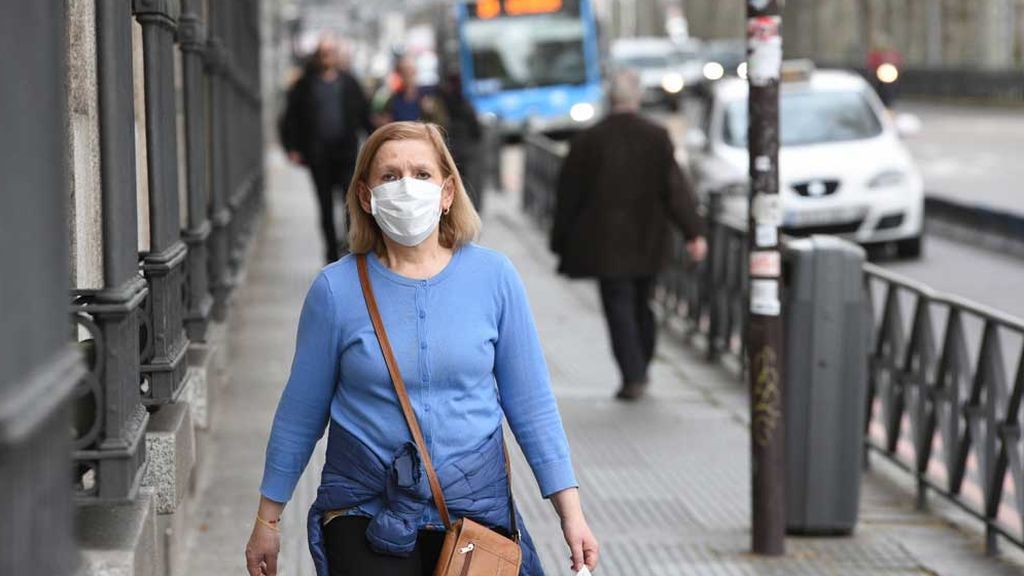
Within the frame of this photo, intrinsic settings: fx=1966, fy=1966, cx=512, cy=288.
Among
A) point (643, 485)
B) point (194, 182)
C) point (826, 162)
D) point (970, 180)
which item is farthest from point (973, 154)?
point (194, 182)

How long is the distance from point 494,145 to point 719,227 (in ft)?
48.2

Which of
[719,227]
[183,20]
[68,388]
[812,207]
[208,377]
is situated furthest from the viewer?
[812,207]

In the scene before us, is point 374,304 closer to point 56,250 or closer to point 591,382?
point 56,250

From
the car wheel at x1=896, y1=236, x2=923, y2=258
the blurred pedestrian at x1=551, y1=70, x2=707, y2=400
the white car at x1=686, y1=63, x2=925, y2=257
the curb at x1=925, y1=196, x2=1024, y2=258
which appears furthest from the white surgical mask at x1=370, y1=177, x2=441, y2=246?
the curb at x1=925, y1=196, x2=1024, y2=258

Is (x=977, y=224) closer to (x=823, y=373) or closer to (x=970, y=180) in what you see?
(x=970, y=180)

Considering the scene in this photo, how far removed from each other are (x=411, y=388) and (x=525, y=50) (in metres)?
33.1

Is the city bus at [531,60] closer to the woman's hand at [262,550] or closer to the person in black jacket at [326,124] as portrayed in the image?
the person in black jacket at [326,124]

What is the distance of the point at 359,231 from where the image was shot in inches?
156

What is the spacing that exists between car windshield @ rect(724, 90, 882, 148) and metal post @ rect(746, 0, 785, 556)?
1043cm

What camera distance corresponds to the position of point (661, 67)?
54594 mm

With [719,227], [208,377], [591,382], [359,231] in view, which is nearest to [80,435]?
[359,231]

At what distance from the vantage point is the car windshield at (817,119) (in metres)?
17.5

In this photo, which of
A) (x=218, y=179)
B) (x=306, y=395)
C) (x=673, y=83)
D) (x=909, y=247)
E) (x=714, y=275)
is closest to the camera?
(x=306, y=395)

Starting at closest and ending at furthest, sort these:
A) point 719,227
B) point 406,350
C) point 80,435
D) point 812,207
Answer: point 406,350
point 80,435
point 719,227
point 812,207
